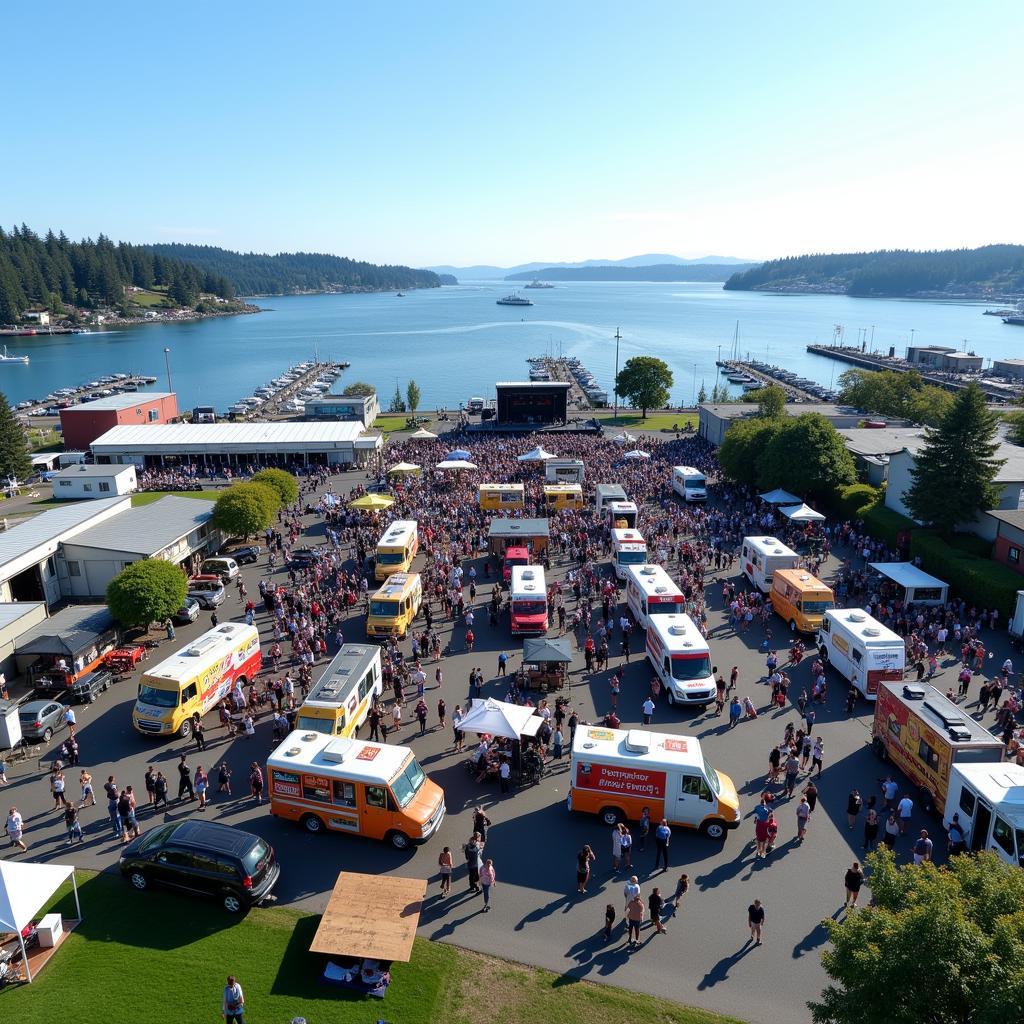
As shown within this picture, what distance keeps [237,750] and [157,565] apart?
948cm

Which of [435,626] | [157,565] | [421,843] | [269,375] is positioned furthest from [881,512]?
[269,375]

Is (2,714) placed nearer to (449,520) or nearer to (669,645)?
(669,645)

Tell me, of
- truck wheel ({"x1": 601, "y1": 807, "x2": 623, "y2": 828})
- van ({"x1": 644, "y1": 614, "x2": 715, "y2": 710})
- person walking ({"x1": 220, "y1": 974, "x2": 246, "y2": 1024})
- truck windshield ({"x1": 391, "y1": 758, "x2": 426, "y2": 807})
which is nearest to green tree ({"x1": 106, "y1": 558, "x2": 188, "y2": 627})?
truck windshield ({"x1": 391, "y1": 758, "x2": 426, "y2": 807})

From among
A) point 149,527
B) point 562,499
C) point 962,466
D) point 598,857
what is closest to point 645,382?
point 562,499

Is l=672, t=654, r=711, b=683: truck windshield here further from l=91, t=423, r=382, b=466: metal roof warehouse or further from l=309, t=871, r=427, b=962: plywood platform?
l=91, t=423, r=382, b=466: metal roof warehouse

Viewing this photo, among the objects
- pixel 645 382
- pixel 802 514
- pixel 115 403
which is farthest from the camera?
pixel 645 382

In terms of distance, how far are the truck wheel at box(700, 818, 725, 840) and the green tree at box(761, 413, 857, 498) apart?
27.0m

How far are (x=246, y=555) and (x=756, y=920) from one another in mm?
27403

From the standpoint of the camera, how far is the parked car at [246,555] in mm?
33094

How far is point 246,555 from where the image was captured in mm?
33344

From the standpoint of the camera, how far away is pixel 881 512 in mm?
35125

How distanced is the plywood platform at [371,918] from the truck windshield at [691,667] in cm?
999

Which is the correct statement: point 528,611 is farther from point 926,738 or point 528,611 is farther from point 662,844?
point 926,738

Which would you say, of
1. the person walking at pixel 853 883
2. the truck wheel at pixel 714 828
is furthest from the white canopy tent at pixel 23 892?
the person walking at pixel 853 883
